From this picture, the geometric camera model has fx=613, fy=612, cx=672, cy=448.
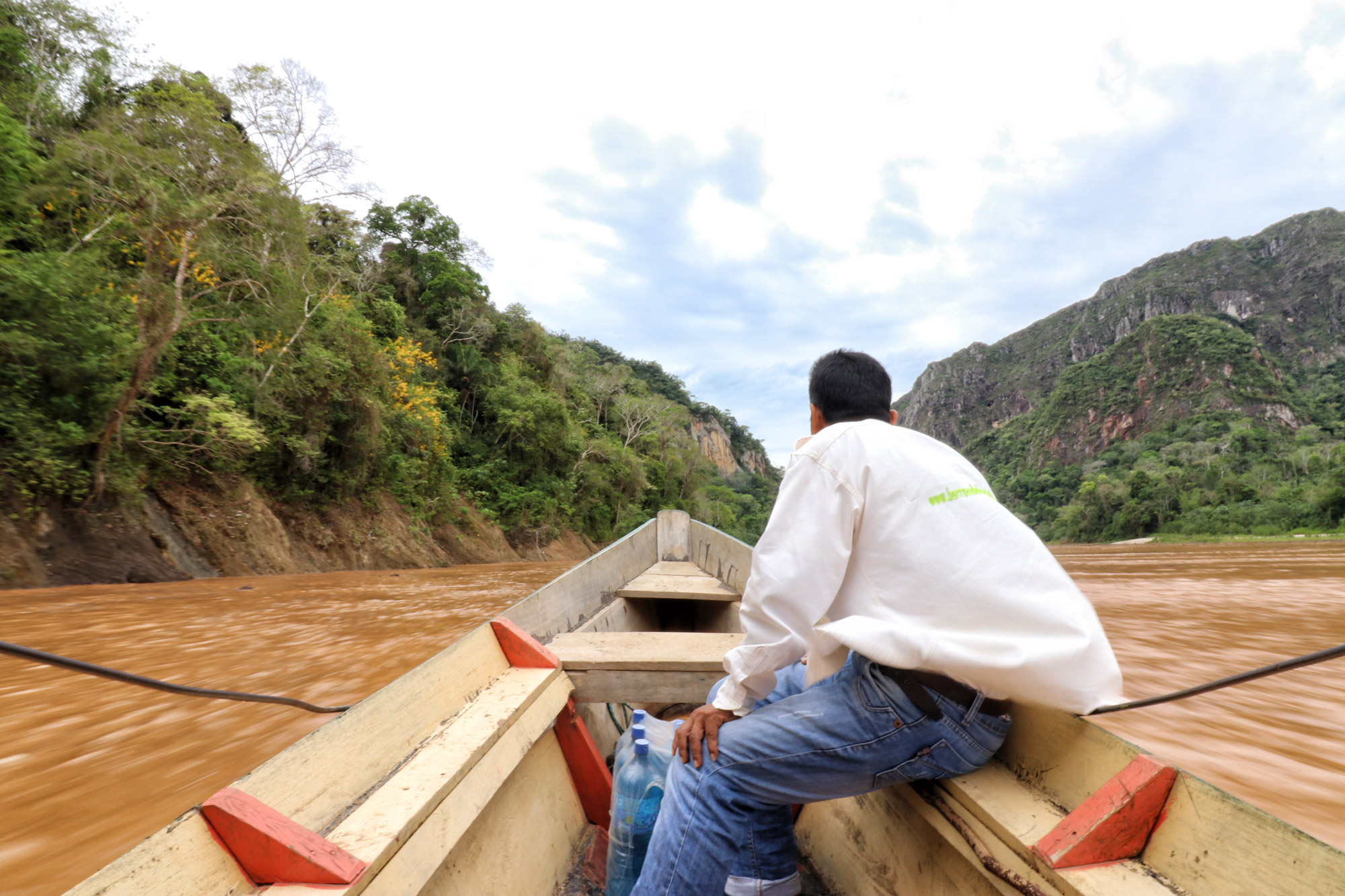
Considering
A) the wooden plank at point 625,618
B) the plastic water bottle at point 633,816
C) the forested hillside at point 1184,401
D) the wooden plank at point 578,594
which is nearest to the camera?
the plastic water bottle at point 633,816

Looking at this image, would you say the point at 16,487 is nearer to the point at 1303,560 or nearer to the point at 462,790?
the point at 462,790

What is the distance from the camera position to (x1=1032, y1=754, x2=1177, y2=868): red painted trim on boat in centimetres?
94

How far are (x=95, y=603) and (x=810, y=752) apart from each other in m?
6.00

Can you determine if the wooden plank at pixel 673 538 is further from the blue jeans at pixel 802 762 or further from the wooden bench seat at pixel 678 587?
the blue jeans at pixel 802 762

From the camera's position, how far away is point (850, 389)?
149 centimetres

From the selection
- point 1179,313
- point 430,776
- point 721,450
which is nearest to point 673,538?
point 430,776

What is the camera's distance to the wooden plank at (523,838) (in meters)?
1.27

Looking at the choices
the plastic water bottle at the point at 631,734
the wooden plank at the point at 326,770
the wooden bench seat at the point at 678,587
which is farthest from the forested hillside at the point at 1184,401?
the wooden plank at the point at 326,770

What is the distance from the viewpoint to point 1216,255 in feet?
263

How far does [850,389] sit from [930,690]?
690 millimetres

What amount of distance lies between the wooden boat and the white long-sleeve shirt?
0.67 feet

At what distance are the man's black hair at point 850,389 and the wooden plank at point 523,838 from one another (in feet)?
4.04

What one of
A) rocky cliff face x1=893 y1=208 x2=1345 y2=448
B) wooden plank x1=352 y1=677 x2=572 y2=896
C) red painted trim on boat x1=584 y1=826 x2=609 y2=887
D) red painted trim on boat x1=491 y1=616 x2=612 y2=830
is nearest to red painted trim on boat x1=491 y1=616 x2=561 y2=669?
red painted trim on boat x1=491 y1=616 x2=612 y2=830

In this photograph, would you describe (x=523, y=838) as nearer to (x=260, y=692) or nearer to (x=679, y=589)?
(x=260, y=692)
